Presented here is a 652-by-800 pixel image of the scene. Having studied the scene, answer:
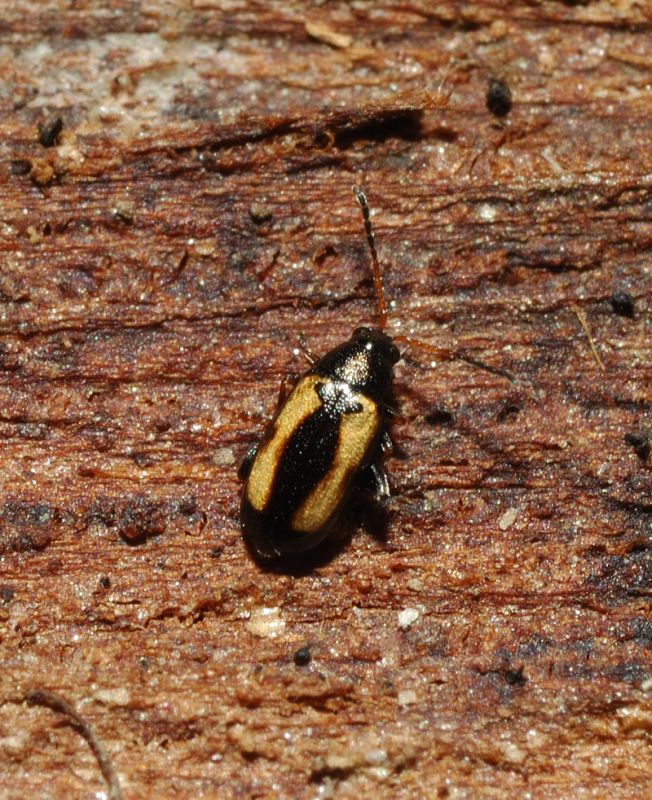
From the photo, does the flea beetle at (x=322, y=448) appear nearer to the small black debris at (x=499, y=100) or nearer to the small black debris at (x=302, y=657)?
the small black debris at (x=302, y=657)

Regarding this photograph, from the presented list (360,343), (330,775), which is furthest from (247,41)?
(330,775)

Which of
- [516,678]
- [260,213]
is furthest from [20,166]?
[516,678]

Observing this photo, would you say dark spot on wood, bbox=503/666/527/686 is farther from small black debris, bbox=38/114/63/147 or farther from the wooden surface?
small black debris, bbox=38/114/63/147

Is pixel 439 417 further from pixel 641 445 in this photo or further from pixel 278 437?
pixel 641 445

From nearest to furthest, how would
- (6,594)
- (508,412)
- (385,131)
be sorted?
(6,594) < (508,412) < (385,131)

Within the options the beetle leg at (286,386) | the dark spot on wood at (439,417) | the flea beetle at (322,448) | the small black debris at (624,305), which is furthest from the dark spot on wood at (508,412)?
the beetle leg at (286,386)

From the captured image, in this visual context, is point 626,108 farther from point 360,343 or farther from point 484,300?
point 360,343
